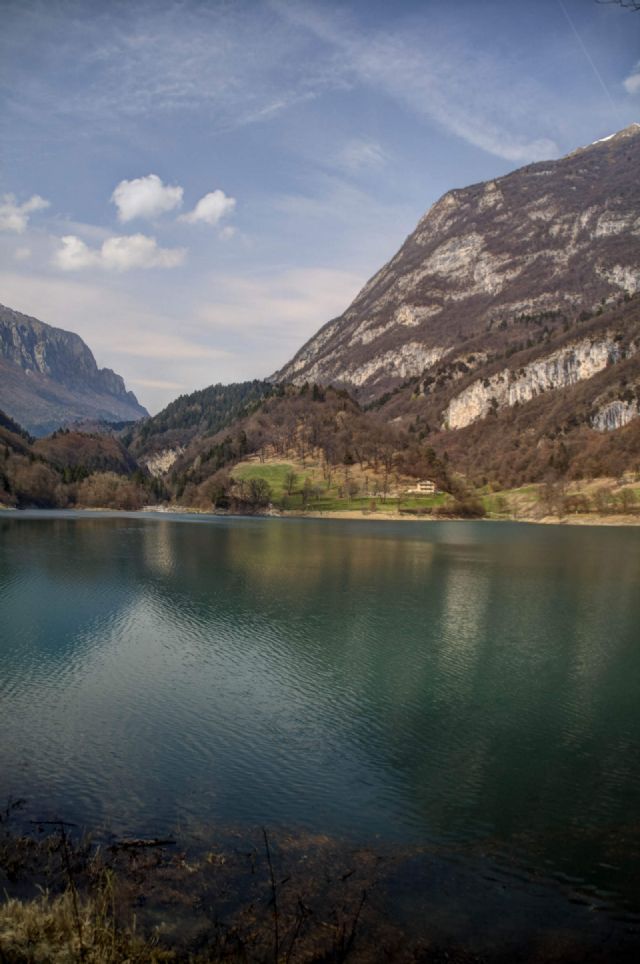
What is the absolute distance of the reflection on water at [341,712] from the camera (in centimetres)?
1727

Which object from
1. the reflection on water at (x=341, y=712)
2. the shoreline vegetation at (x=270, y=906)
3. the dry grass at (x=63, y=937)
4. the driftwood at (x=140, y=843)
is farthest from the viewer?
the reflection on water at (x=341, y=712)

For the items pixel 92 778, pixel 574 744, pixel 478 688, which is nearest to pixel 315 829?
pixel 92 778

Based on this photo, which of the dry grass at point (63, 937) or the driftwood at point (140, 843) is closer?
the dry grass at point (63, 937)

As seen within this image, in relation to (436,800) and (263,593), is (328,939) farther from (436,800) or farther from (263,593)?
(263,593)

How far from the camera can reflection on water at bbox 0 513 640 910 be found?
1727cm

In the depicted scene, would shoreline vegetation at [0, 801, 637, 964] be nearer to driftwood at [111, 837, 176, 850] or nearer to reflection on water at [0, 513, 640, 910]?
driftwood at [111, 837, 176, 850]

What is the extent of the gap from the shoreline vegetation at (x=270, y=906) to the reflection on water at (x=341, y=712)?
1230 mm

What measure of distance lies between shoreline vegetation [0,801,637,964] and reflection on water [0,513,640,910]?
1230 millimetres

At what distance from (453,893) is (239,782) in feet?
25.7

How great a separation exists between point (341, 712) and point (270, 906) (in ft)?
44.4

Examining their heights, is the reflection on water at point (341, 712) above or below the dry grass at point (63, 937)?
→ below

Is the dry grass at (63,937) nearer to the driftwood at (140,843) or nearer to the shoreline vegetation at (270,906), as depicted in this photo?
the shoreline vegetation at (270,906)

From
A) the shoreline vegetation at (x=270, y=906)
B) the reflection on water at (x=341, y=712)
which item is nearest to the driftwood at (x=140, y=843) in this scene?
the shoreline vegetation at (x=270, y=906)

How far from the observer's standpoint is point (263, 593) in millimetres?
55531
